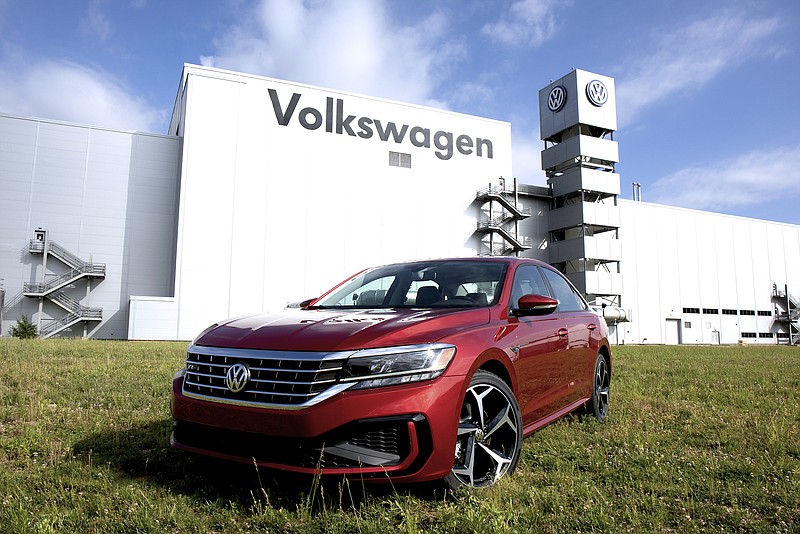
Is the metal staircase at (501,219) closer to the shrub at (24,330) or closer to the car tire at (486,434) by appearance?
the shrub at (24,330)

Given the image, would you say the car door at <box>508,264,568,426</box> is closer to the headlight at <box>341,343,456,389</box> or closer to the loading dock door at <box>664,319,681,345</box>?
the headlight at <box>341,343,456,389</box>

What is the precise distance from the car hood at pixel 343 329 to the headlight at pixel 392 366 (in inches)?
2.2

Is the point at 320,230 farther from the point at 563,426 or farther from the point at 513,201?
the point at 563,426

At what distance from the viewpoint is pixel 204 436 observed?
10.2 ft

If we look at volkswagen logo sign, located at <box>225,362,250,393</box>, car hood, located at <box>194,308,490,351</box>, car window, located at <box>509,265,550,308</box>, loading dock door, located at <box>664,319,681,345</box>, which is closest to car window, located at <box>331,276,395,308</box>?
car hood, located at <box>194,308,490,351</box>

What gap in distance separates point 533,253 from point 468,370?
133ft

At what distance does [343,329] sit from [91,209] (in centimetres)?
3387

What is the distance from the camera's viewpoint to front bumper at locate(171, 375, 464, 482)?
2.71m

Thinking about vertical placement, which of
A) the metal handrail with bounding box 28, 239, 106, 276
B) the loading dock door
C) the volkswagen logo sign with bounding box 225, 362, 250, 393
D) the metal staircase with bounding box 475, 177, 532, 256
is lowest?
the loading dock door

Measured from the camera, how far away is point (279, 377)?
2.84 metres

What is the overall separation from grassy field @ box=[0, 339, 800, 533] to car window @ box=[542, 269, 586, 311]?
1120mm

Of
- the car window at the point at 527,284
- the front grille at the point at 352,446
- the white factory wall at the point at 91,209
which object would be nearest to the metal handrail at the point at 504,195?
the white factory wall at the point at 91,209

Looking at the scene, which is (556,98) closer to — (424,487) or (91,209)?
(91,209)

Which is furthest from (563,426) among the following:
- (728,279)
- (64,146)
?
(728,279)
